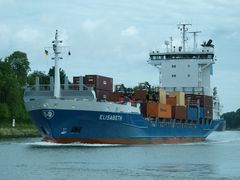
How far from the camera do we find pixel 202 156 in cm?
5047

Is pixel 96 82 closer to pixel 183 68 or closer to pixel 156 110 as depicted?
pixel 156 110

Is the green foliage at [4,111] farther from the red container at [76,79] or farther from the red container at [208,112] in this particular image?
the red container at [76,79]

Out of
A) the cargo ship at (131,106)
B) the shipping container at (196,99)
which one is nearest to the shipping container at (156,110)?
the cargo ship at (131,106)

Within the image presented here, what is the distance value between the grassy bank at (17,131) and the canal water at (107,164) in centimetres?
3146

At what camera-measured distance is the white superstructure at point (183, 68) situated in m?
86.1

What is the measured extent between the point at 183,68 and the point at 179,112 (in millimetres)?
13465

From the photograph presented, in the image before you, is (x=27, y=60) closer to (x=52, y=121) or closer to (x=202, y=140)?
(x=202, y=140)

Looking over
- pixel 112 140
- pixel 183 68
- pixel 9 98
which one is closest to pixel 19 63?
pixel 9 98

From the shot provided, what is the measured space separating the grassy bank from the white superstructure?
844 inches

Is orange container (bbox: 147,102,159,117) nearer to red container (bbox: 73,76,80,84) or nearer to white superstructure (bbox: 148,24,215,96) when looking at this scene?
red container (bbox: 73,76,80,84)

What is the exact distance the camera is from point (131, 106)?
6341 centimetres

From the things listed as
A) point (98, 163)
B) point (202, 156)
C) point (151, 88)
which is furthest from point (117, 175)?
point (151, 88)

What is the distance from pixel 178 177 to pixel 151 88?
126ft

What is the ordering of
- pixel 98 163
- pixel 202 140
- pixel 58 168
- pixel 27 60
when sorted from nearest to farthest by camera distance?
pixel 58 168
pixel 98 163
pixel 202 140
pixel 27 60
